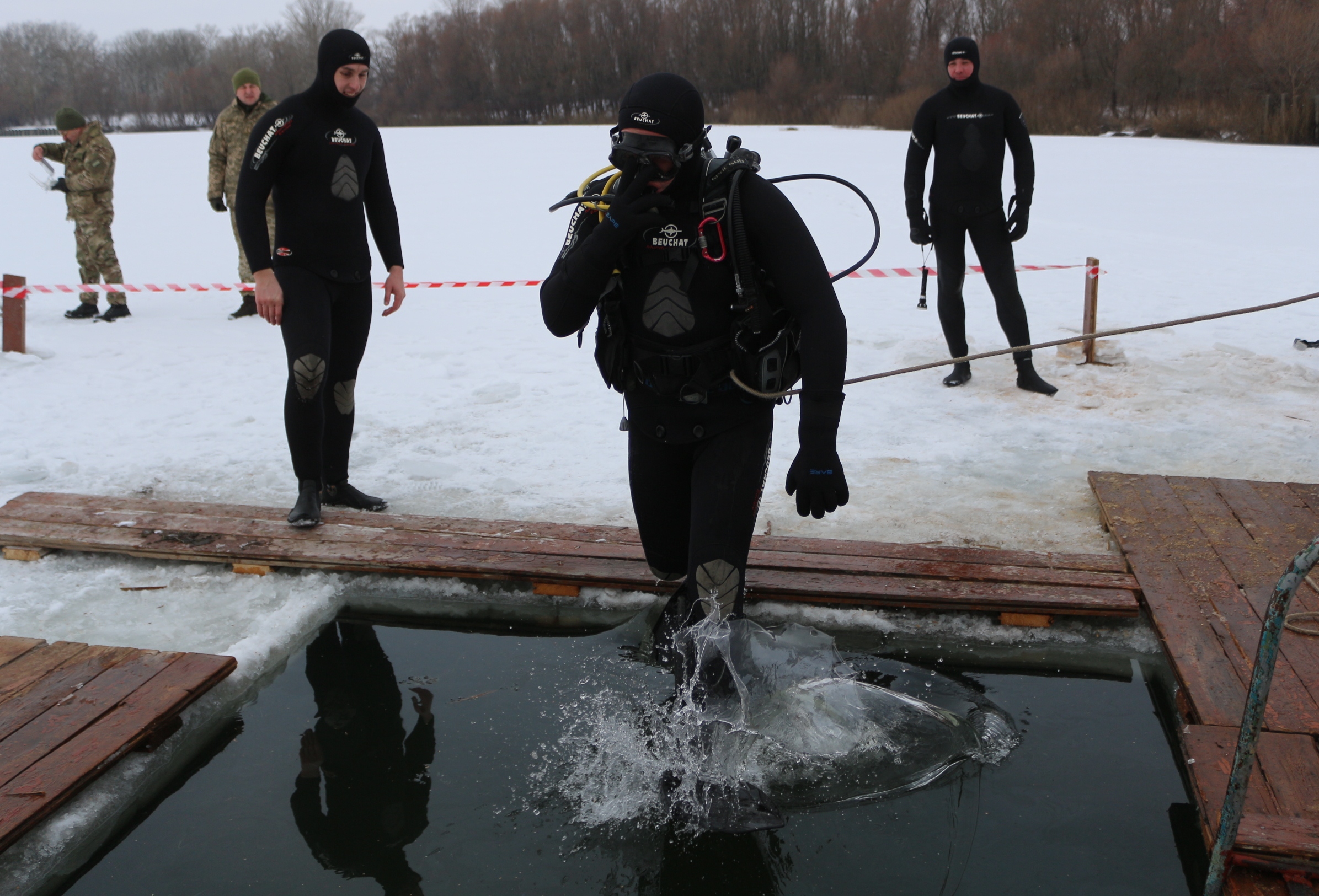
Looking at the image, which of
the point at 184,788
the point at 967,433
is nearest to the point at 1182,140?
the point at 967,433

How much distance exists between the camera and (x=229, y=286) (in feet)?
34.1

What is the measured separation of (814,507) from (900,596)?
107 cm

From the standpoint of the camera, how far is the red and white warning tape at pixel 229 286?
24.1 ft

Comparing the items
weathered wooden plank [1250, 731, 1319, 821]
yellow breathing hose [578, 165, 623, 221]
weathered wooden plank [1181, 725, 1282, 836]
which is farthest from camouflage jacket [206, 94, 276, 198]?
weathered wooden plank [1250, 731, 1319, 821]

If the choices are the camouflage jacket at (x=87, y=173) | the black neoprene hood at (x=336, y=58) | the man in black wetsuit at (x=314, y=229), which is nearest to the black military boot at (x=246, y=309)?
the camouflage jacket at (x=87, y=173)

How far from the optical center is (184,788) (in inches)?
105

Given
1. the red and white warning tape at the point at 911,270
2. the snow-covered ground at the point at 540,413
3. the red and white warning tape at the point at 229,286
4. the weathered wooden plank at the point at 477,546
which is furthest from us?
the red and white warning tape at the point at 911,270

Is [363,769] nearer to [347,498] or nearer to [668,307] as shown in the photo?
[668,307]

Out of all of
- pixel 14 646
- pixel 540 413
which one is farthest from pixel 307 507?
pixel 540 413

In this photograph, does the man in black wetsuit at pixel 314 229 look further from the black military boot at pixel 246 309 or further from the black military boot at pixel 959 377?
the black military boot at pixel 246 309

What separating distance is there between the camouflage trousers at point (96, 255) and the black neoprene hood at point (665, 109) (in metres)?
7.75

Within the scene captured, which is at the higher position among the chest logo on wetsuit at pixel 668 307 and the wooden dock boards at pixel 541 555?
the chest logo on wetsuit at pixel 668 307

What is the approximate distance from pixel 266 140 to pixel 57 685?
211 centimetres

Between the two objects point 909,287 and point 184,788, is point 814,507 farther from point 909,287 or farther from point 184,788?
point 909,287
